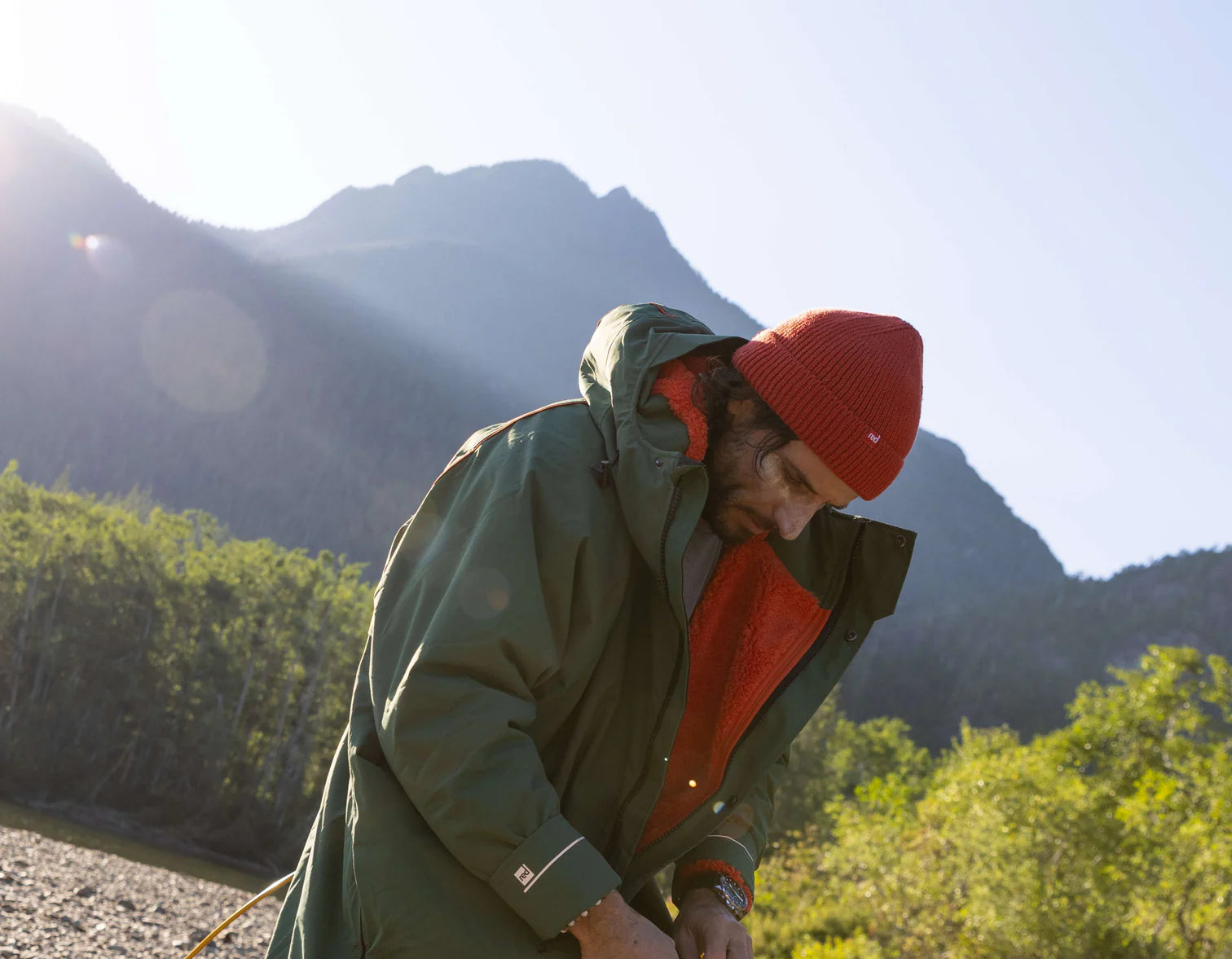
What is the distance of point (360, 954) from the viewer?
1.67 m

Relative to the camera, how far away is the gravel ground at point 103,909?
1327 cm

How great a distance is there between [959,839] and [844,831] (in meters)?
3.97

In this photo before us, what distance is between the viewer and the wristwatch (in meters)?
2.22

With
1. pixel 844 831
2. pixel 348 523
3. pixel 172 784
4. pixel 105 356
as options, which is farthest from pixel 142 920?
pixel 105 356

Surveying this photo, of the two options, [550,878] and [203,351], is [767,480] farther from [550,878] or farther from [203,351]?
[203,351]

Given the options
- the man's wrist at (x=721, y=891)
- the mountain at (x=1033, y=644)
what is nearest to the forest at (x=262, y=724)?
the man's wrist at (x=721, y=891)

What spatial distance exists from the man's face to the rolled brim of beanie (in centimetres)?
4

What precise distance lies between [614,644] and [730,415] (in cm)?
56

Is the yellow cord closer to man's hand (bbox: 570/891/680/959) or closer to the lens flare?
man's hand (bbox: 570/891/680/959)

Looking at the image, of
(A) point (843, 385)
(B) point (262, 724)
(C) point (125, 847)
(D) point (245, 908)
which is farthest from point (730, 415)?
(B) point (262, 724)

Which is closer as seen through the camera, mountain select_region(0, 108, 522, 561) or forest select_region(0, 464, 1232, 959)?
forest select_region(0, 464, 1232, 959)

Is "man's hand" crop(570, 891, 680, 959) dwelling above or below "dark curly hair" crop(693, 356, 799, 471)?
below

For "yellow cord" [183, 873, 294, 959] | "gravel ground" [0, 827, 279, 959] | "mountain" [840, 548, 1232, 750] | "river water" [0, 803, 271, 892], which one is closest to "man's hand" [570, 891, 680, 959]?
"yellow cord" [183, 873, 294, 959]

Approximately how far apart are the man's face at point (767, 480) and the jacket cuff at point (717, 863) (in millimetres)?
811
